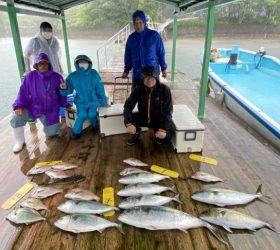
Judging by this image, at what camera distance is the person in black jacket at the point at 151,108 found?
9.39ft

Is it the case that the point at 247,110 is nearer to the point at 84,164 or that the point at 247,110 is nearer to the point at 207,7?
the point at 207,7

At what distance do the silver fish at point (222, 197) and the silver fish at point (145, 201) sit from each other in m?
0.20

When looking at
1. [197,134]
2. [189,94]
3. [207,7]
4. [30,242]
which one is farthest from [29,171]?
[189,94]

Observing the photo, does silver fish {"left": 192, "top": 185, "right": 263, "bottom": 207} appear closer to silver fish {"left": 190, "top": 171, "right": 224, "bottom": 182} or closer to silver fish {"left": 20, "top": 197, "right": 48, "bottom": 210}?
silver fish {"left": 190, "top": 171, "right": 224, "bottom": 182}

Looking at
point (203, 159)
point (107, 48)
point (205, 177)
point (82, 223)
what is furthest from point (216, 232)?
point (107, 48)

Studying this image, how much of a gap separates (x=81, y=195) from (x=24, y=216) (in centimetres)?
46

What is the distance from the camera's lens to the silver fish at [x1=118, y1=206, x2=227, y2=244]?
1829mm

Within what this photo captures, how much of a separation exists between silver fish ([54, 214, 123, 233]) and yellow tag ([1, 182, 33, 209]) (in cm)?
54

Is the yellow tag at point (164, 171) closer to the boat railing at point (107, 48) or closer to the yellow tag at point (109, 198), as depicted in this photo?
the yellow tag at point (109, 198)

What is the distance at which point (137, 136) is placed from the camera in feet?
10.8

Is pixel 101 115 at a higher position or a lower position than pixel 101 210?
higher

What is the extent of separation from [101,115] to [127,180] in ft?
3.75

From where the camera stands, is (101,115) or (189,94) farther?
(189,94)

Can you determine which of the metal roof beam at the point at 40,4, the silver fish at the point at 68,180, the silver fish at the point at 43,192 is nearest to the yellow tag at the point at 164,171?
the silver fish at the point at 68,180
